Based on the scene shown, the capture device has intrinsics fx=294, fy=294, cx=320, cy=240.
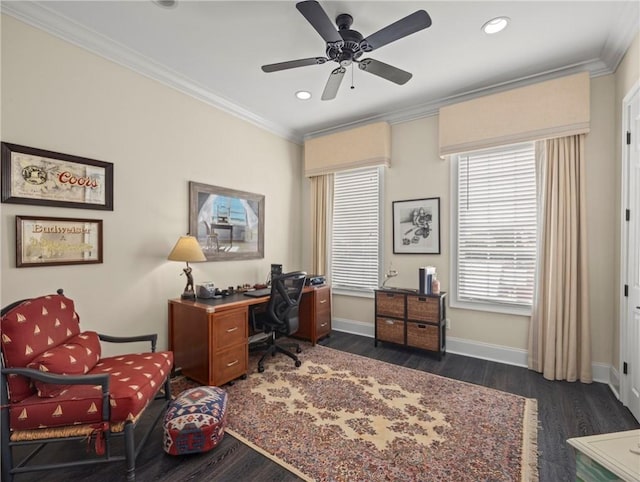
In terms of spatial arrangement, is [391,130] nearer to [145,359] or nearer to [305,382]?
[305,382]

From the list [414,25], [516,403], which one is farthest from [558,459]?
[414,25]

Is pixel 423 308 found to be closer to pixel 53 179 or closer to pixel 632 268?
pixel 632 268

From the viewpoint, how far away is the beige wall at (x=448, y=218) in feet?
9.14

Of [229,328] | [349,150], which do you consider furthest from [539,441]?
[349,150]

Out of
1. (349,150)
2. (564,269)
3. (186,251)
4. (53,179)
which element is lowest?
(564,269)

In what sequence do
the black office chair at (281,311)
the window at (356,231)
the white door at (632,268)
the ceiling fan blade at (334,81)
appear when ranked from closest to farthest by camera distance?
the white door at (632,268) < the ceiling fan blade at (334,81) < the black office chair at (281,311) < the window at (356,231)

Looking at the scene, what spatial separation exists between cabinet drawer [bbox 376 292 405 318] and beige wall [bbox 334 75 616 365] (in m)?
0.36

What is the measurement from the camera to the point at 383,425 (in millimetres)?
2172

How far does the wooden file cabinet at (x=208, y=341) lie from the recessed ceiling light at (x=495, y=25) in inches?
127

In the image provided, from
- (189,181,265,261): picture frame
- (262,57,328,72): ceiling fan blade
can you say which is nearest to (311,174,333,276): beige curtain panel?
(189,181,265,261): picture frame

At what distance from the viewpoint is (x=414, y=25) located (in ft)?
6.17

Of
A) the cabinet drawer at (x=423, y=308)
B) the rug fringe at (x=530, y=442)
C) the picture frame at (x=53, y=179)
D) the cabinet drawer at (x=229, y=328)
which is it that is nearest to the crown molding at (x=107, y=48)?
the picture frame at (x=53, y=179)

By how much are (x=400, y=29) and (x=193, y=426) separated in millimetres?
2887

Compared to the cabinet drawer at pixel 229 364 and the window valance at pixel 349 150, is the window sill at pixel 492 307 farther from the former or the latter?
the cabinet drawer at pixel 229 364
